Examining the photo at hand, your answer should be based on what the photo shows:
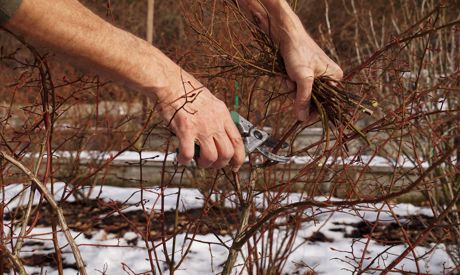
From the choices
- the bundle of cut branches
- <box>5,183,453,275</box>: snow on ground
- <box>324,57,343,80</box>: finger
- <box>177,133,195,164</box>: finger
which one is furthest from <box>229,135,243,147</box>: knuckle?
<box>5,183,453,275</box>: snow on ground

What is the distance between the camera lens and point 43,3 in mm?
1261

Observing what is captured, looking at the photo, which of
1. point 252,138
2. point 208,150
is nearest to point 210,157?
point 208,150

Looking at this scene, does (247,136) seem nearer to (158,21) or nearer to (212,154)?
(212,154)

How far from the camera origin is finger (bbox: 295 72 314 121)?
1709 mm

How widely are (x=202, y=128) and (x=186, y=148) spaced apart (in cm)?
7

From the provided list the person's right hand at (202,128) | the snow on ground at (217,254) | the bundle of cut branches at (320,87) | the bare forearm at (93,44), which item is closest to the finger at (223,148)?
the person's right hand at (202,128)

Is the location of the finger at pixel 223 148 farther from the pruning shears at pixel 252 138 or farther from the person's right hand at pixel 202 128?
the pruning shears at pixel 252 138

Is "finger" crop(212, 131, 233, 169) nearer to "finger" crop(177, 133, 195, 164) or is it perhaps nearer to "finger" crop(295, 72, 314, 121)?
"finger" crop(177, 133, 195, 164)

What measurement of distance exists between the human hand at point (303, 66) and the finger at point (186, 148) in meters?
0.46

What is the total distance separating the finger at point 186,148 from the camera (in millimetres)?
1402

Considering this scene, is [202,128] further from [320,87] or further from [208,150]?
[320,87]

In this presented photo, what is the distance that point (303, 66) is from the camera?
1.73 meters

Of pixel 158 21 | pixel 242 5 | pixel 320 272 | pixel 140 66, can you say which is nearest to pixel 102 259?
pixel 320 272

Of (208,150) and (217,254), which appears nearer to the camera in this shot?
(208,150)
